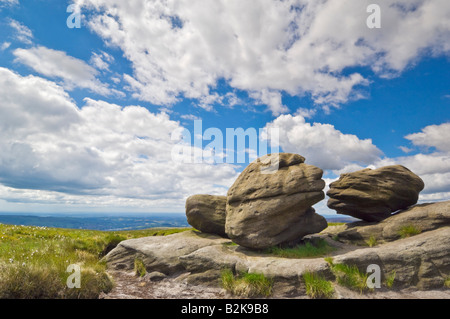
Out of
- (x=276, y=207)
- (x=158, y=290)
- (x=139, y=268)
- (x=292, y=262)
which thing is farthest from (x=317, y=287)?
(x=139, y=268)

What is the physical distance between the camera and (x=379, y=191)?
74.3ft

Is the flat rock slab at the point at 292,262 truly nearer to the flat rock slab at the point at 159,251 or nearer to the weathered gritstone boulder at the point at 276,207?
the flat rock slab at the point at 159,251

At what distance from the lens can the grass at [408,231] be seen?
19.5 metres

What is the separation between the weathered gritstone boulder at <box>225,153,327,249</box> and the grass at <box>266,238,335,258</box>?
0.68 meters

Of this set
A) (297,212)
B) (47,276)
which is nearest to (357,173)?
(297,212)

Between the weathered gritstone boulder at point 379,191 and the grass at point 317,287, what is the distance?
36.0 feet

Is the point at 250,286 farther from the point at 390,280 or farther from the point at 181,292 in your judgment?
the point at 390,280

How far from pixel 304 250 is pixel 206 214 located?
33.0ft

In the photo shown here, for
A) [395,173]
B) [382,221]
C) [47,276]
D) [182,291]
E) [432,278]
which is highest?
[395,173]

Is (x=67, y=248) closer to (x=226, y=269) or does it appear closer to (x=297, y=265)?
(x=226, y=269)

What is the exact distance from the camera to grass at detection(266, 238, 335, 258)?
1870 centimetres

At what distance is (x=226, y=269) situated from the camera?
1731 centimetres

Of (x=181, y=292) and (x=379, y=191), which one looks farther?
(x=379, y=191)
